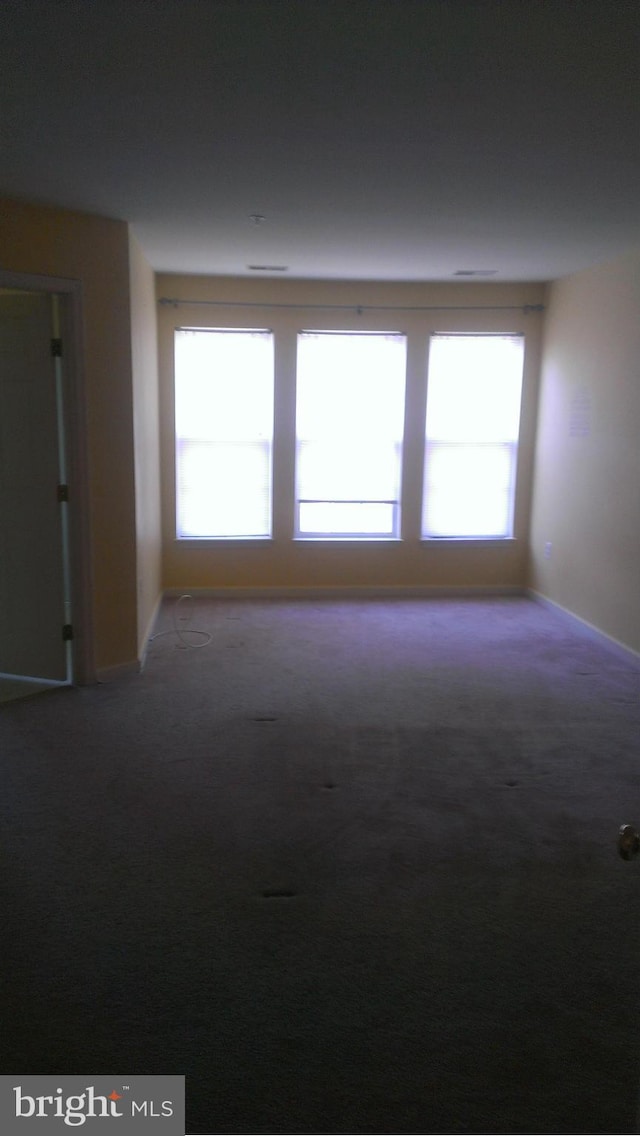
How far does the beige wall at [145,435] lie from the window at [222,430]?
28cm

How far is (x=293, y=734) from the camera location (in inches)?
156

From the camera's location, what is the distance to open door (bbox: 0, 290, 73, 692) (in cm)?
434

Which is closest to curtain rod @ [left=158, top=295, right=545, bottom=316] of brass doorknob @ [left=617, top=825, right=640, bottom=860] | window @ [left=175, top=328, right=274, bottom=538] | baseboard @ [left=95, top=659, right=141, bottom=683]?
window @ [left=175, top=328, right=274, bottom=538]

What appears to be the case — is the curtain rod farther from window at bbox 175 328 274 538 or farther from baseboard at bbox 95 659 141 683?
baseboard at bbox 95 659 141 683

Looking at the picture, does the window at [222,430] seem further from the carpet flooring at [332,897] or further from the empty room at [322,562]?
the carpet flooring at [332,897]

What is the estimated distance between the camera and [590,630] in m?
5.69

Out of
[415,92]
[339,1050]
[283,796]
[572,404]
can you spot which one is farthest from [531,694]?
[415,92]

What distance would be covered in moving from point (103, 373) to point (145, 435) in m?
0.92

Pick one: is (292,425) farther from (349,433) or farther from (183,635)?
(183,635)

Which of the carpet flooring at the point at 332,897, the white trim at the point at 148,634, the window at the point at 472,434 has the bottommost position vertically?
the carpet flooring at the point at 332,897

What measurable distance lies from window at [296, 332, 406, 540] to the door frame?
2.42 m

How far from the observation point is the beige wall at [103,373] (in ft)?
13.5

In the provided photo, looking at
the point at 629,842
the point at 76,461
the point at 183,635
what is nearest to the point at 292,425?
the point at 183,635

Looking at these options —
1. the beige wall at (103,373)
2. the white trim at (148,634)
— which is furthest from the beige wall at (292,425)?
the beige wall at (103,373)
